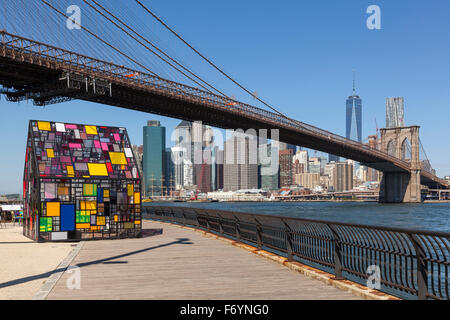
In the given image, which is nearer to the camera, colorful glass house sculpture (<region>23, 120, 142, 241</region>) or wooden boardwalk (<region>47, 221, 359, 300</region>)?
wooden boardwalk (<region>47, 221, 359, 300</region>)

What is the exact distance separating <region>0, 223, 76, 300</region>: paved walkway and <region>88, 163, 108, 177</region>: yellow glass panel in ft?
7.98

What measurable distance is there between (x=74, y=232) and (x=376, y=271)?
10817mm

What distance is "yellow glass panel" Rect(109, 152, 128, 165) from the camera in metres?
16.8

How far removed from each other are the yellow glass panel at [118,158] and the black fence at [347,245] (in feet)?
12.6

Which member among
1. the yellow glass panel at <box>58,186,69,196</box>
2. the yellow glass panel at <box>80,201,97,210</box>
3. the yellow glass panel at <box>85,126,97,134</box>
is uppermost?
the yellow glass panel at <box>85,126,97,134</box>

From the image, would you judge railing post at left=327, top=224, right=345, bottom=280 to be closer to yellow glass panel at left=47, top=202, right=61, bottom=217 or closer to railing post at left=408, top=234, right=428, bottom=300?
railing post at left=408, top=234, right=428, bottom=300

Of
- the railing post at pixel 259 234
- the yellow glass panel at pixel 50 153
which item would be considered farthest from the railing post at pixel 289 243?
the yellow glass panel at pixel 50 153

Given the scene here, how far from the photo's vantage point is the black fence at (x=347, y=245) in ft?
21.7

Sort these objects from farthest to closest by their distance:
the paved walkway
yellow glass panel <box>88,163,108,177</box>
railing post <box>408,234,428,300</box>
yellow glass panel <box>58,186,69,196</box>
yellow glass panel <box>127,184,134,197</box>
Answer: yellow glass panel <box>127,184,134,197</box>
yellow glass panel <box>88,163,108,177</box>
yellow glass panel <box>58,186,69,196</box>
the paved walkway
railing post <box>408,234,428,300</box>

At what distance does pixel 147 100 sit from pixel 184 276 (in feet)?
165

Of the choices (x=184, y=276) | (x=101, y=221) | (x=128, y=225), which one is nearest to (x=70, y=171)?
(x=101, y=221)

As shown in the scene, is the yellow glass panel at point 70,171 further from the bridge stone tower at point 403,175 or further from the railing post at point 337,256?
the bridge stone tower at point 403,175

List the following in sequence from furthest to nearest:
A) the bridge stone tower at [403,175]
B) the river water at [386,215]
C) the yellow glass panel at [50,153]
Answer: the bridge stone tower at [403,175]
the river water at [386,215]
the yellow glass panel at [50,153]

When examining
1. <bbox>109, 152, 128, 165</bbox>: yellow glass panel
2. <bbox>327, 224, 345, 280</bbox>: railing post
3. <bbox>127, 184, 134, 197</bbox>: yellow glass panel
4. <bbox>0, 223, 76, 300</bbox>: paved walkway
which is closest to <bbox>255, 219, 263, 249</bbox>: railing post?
<bbox>327, 224, 345, 280</bbox>: railing post
